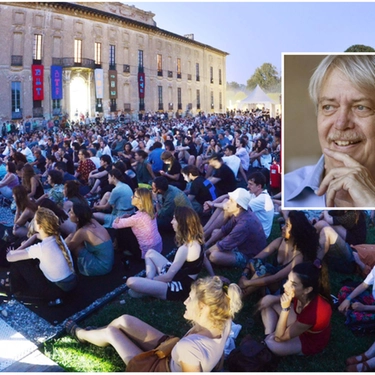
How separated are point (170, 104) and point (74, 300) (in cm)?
493

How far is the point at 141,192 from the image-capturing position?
4.55 metres

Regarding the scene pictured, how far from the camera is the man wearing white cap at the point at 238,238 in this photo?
4.28 metres

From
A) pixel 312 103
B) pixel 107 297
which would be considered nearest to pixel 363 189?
pixel 312 103

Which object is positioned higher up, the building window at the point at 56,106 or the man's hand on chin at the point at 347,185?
the building window at the point at 56,106

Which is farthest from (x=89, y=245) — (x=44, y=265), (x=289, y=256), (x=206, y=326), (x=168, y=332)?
(x=206, y=326)

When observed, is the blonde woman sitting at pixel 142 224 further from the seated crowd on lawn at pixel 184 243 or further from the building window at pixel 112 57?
the building window at pixel 112 57

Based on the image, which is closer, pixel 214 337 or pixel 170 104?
pixel 214 337

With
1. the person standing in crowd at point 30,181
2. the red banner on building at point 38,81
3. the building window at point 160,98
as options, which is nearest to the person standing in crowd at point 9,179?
the person standing in crowd at point 30,181

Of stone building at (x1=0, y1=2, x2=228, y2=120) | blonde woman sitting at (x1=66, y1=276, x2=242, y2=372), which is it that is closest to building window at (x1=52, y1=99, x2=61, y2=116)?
stone building at (x1=0, y1=2, x2=228, y2=120)

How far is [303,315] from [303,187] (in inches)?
53.2

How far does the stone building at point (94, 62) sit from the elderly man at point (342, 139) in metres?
1.88

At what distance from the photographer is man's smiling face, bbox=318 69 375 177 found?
12.0ft

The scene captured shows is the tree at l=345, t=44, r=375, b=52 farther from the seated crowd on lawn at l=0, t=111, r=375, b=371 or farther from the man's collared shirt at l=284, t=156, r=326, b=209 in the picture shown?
the seated crowd on lawn at l=0, t=111, r=375, b=371

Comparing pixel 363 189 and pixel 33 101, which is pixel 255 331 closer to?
pixel 363 189
